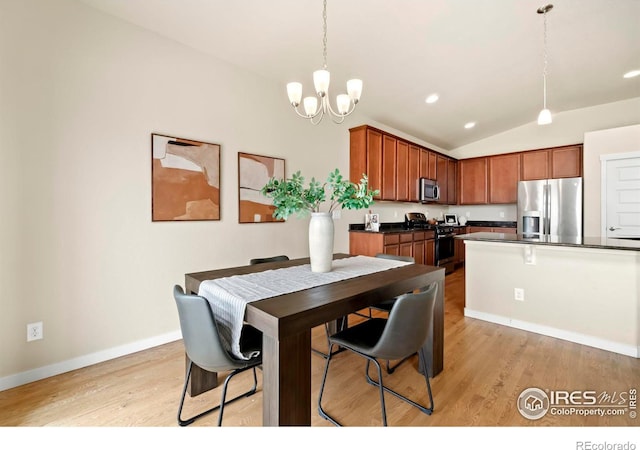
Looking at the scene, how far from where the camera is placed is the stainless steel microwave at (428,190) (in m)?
5.07

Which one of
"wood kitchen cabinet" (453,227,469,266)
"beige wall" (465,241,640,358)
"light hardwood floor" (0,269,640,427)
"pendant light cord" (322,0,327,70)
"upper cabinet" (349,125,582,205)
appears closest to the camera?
"light hardwood floor" (0,269,640,427)

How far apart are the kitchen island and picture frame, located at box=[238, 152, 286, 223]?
2.20 meters

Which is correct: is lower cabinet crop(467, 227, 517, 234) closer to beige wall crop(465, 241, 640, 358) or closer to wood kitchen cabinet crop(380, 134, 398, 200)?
wood kitchen cabinet crop(380, 134, 398, 200)

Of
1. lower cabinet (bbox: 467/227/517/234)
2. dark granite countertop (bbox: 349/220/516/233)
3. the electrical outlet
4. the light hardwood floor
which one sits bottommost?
the light hardwood floor

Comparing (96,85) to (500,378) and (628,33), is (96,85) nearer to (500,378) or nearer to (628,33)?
(500,378)

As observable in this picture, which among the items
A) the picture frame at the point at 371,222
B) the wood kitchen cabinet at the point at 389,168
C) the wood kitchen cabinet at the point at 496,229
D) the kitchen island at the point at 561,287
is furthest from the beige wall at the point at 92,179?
the wood kitchen cabinet at the point at 496,229

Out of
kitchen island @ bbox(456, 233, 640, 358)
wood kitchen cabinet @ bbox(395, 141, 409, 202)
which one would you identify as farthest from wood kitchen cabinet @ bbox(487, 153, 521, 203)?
kitchen island @ bbox(456, 233, 640, 358)

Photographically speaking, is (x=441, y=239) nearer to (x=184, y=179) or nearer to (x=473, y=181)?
(x=473, y=181)

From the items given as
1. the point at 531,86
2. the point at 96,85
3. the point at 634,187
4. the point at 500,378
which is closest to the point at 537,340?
the point at 500,378

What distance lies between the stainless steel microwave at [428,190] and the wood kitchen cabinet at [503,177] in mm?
1266

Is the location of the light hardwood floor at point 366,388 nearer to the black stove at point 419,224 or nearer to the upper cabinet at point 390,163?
the upper cabinet at point 390,163

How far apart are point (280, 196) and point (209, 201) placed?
4.29ft

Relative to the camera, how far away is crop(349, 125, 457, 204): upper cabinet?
4.07 metres

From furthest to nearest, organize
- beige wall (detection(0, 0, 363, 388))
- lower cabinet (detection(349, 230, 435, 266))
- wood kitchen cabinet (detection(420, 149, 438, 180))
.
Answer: wood kitchen cabinet (detection(420, 149, 438, 180))
lower cabinet (detection(349, 230, 435, 266))
beige wall (detection(0, 0, 363, 388))
